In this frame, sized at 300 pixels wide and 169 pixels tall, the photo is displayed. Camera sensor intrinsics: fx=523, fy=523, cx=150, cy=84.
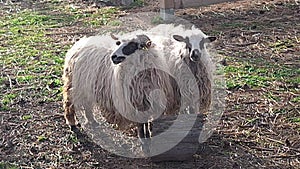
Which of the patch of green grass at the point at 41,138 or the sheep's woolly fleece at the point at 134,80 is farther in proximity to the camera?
the patch of green grass at the point at 41,138

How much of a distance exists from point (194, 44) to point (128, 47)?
0.56 metres

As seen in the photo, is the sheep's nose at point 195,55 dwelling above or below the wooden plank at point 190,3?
above

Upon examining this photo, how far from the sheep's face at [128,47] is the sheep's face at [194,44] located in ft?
0.96

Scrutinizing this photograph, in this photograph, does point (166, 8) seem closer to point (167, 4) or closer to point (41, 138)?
point (167, 4)

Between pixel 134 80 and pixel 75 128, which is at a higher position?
pixel 134 80

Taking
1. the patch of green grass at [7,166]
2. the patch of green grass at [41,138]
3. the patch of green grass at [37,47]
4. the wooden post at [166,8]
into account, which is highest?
the wooden post at [166,8]

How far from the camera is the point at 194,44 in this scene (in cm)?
433

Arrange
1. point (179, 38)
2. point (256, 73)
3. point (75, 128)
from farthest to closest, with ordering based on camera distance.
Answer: point (256, 73), point (75, 128), point (179, 38)

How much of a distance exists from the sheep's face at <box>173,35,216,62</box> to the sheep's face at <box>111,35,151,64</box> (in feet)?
0.96

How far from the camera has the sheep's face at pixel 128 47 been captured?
13.6ft

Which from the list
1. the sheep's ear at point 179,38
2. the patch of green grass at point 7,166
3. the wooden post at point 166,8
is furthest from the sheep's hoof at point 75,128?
the wooden post at point 166,8

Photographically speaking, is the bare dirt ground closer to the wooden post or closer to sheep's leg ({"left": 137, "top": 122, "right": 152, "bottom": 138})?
sheep's leg ({"left": 137, "top": 122, "right": 152, "bottom": 138})

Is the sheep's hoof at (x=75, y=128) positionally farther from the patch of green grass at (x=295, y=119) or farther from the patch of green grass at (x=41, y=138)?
the patch of green grass at (x=295, y=119)

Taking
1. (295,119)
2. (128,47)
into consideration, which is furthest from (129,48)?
(295,119)
